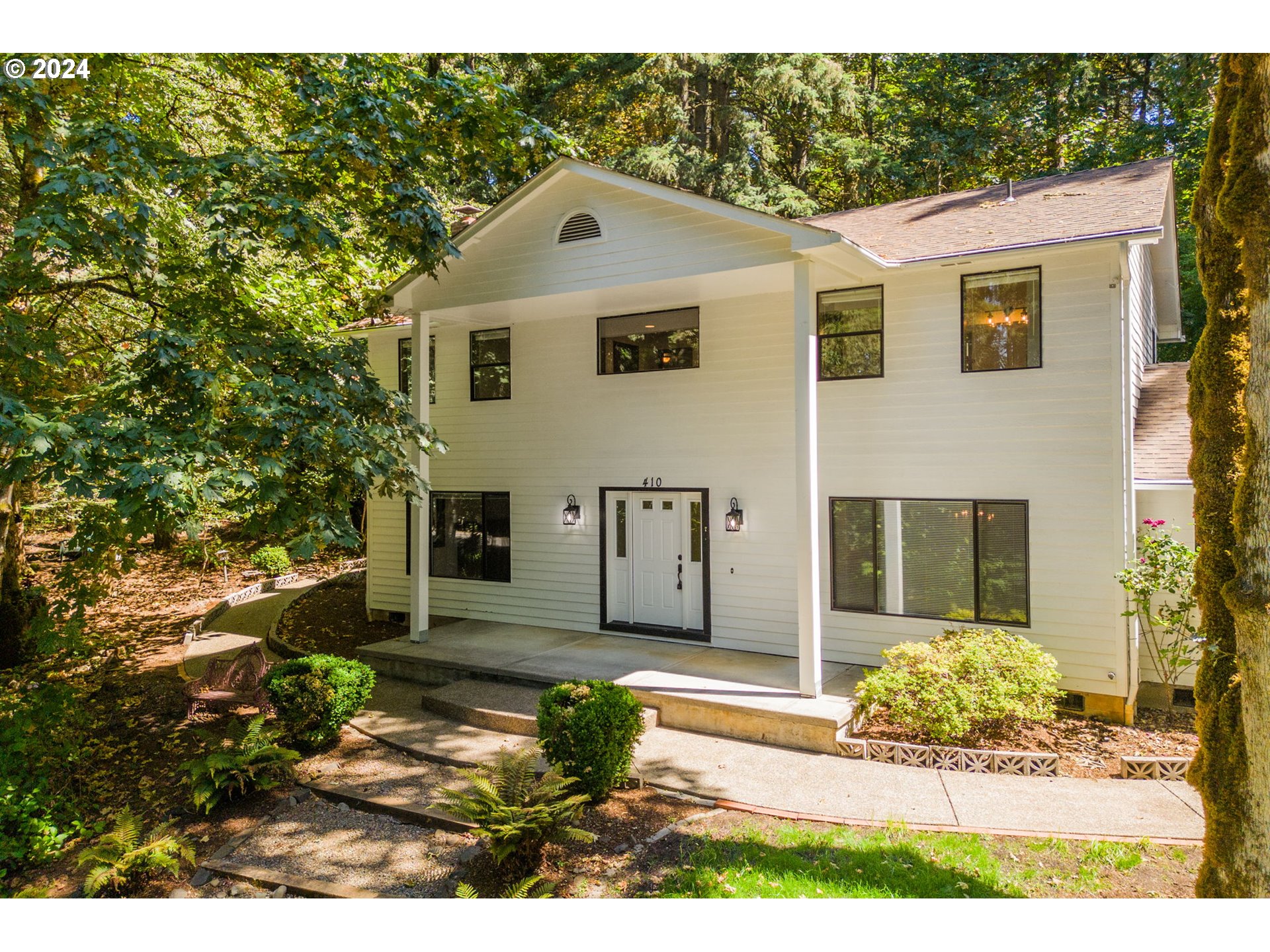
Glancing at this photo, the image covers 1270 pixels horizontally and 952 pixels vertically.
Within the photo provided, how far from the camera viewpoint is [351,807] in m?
6.55

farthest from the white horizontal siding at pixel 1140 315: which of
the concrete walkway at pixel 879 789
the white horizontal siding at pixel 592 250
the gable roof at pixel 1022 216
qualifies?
the concrete walkway at pixel 879 789

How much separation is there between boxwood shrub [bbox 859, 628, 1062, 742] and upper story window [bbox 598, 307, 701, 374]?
16.1 feet

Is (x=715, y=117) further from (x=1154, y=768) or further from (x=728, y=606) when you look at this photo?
(x=1154, y=768)

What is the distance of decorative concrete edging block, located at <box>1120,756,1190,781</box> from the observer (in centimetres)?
680

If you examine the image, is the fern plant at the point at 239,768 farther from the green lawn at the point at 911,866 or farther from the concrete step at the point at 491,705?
the green lawn at the point at 911,866

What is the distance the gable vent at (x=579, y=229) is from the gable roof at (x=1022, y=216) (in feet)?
9.72

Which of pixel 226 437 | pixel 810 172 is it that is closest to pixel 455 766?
pixel 226 437

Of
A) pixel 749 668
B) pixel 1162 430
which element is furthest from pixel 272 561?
pixel 1162 430

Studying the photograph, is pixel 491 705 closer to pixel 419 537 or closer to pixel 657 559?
pixel 419 537

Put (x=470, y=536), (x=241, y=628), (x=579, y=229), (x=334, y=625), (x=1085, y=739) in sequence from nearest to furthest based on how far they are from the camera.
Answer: (x=1085, y=739)
(x=579, y=229)
(x=470, y=536)
(x=334, y=625)
(x=241, y=628)

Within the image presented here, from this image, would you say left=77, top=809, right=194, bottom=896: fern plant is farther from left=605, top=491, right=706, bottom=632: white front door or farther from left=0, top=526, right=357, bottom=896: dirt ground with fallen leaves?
left=605, top=491, right=706, bottom=632: white front door

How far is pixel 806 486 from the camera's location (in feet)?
27.1

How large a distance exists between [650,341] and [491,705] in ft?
18.0

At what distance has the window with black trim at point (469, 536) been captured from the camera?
40.5ft
